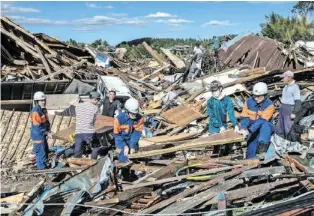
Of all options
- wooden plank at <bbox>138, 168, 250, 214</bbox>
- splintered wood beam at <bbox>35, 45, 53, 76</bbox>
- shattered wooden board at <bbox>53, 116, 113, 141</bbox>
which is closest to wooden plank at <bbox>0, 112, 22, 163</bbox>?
shattered wooden board at <bbox>53, 116, 113, 141</bbox>

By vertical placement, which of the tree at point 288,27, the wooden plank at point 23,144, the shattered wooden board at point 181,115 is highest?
the tree at point 288,27

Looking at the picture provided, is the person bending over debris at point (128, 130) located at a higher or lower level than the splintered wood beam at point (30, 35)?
lower

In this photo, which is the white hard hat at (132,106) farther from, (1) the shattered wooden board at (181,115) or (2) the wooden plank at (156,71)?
(2) the wooden plank at (156,71)

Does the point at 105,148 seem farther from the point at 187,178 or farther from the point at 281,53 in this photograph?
the point at 281,53

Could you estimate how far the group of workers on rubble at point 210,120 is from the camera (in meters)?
7.10

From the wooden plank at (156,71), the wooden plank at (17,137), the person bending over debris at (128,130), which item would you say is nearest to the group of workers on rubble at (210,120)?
the person bending over debris at (128,130)

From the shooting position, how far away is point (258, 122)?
7109mm

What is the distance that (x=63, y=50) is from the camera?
18.2 metres

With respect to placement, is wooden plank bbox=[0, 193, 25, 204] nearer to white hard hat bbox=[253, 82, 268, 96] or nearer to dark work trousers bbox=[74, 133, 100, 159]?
dark work trousers bbox=[74, 133, 100, 159]

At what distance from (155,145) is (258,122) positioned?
156 centimetres

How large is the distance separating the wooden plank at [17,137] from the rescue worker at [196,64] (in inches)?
229

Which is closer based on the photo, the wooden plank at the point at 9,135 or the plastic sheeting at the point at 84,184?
the plastic sheeting at the point at 84,184

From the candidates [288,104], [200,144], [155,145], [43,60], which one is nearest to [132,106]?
[155,145]

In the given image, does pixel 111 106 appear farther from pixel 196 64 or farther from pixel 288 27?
pixel 288 27
